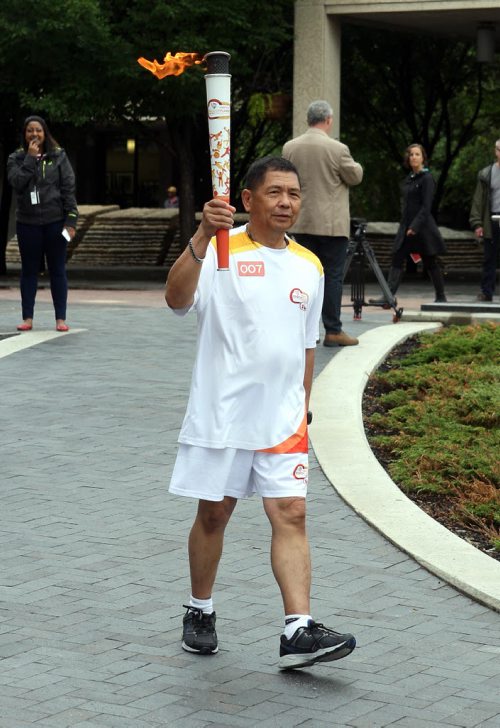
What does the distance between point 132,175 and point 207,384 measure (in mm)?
40495

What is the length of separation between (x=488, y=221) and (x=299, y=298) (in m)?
13.3

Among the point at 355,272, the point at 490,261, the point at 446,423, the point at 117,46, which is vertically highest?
the point at 117,46

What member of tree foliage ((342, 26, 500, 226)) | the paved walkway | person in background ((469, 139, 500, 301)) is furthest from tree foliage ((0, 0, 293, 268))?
the paved walkway

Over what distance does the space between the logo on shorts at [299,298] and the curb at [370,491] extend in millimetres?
1372

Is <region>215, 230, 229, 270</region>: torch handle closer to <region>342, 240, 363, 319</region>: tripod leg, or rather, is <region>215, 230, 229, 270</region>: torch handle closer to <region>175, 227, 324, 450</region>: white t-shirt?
<region>175, 227, 324, 450</region>: white t-shirt

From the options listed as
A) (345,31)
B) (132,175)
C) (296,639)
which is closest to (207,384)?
(296,639)

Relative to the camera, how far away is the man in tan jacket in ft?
38.4

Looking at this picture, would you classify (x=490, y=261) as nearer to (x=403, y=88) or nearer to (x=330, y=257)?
(x=330, y=257)

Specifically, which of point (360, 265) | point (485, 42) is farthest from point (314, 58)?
point (360, 265)

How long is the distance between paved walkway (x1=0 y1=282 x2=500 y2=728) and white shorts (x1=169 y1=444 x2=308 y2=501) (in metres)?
0.55

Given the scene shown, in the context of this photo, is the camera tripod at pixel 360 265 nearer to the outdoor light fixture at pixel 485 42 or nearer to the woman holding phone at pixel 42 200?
the woman holding phone at pixel 42 200

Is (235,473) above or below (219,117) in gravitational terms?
below

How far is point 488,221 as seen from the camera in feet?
58.3

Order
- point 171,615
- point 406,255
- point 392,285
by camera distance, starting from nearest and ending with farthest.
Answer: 1. point 171,615
2. point 392,285
3. point 406,255
